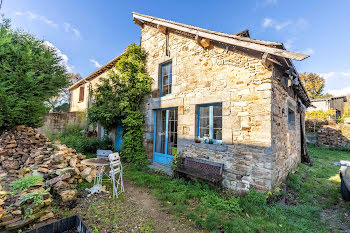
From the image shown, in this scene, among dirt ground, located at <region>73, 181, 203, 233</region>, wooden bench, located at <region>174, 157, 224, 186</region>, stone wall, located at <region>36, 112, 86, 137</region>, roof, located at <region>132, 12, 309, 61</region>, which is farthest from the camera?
stone wall, located at <region>36, 112, 86, 137</region>

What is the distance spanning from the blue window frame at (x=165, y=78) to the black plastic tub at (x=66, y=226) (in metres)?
4.93

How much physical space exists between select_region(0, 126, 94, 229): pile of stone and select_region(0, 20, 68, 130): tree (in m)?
0.67

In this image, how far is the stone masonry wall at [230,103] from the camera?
3898 millimetres

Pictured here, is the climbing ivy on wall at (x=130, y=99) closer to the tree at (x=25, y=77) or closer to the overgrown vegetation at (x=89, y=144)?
the overgrown vegetation at (x=89, y=144)

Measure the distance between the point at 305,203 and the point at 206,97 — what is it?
12.6 feet

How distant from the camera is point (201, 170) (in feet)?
15.5

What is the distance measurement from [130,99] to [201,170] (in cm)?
450

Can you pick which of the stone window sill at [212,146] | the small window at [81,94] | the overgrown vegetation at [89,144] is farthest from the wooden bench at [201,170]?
the small window at [81,94]

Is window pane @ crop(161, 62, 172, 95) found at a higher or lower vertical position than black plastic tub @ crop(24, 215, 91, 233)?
higher

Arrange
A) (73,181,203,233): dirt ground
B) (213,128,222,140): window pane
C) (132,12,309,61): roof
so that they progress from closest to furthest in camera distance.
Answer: (73,181,203,233): dirt ground → (132,12,309,61): roof → (213,128,222,140): window pane

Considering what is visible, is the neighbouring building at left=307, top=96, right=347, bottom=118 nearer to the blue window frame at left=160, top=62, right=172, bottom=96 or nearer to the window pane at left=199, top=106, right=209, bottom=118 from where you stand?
the window pane at left=199, top=106, right=209, bottom=118

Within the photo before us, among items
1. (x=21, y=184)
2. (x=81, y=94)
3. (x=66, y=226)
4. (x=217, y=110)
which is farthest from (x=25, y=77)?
(x=81, y=94)

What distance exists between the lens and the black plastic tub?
8.18 ft

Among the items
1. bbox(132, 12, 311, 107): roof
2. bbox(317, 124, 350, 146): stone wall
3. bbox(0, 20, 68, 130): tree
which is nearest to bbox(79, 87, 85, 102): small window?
bbox(0, 20, 68, 130): tree
